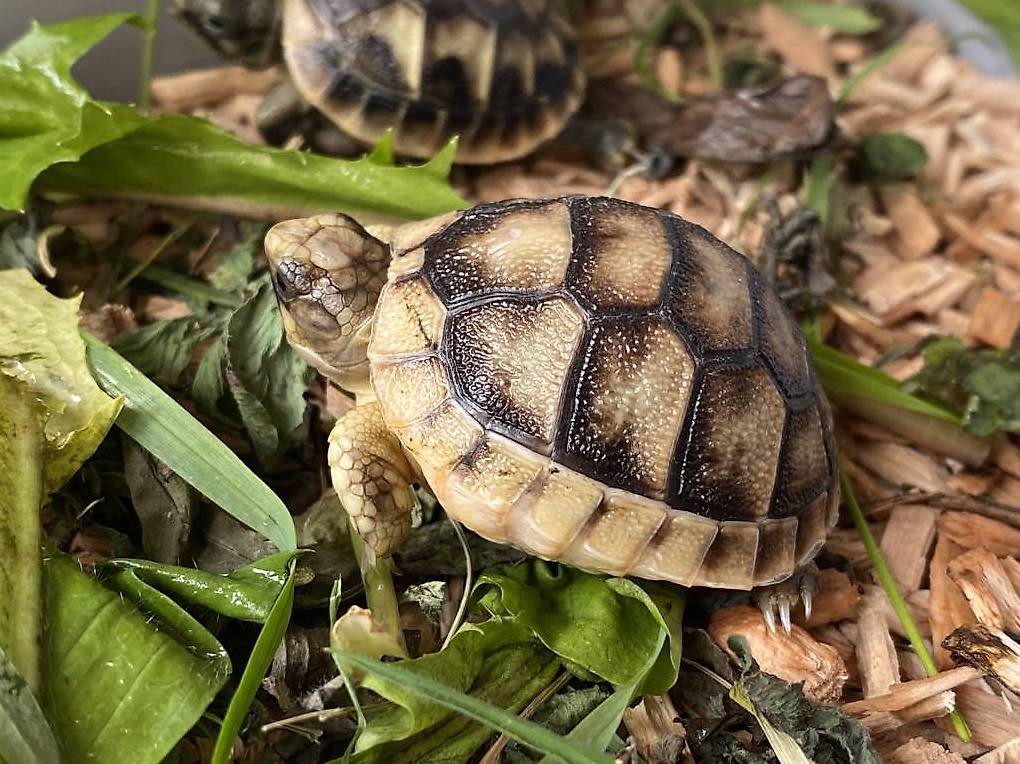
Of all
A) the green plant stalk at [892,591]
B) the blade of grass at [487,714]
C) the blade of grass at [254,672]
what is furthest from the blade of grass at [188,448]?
the green plant stalk at [892,591]

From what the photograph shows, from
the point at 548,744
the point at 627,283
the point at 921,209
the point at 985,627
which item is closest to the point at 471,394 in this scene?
the point at 627,283

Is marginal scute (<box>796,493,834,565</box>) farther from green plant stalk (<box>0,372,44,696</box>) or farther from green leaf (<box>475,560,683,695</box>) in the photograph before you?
green plant stalk (<box>0,372,44,696</box>)

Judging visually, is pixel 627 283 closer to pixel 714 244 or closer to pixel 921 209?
A: pixel 714 244

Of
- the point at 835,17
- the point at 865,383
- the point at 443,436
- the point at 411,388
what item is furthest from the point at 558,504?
the point at 835,17

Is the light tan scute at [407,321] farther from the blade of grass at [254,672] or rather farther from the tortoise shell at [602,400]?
the blade of grass at [254,672]

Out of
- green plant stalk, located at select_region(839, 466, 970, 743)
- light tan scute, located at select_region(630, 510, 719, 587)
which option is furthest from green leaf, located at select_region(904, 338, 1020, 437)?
light tan scute, located at select_region(630, 510, 719, 587)

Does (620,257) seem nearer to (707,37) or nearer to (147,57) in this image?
(147,57)

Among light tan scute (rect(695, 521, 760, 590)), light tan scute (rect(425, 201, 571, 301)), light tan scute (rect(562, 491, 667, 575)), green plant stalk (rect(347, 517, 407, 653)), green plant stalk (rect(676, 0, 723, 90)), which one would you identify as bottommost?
green plant stalk (rect(347, 517, 407, 653))
